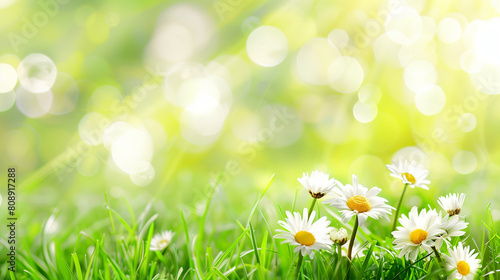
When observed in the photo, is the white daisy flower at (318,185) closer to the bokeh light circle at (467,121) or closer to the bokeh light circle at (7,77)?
the bokeh light circle at (467,121)

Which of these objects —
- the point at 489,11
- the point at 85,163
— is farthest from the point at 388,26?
the point at 85,163

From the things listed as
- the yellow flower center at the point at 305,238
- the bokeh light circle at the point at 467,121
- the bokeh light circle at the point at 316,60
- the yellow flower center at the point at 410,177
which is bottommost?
the yellow flower center at the point at 305,238

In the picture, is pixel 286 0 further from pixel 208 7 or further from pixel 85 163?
pixel 85 163

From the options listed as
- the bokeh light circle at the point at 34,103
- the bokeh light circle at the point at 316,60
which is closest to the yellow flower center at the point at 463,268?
the bokeh light circle at the point at 316,60

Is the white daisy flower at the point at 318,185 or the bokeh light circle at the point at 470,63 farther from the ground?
the bokeh light circle at the point at 470,63

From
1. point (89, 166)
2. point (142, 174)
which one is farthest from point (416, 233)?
point (89, 166)

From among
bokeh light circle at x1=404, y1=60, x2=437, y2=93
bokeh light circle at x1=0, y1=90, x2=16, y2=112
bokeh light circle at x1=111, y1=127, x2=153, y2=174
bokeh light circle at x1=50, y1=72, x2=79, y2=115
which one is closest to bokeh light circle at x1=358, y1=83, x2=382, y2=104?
bokeh light circle at x1=404, y1=60, x2=437, y2=93

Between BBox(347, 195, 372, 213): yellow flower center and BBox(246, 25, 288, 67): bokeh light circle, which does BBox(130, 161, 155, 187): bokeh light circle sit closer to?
BBox(246, 25, 288, 67): bokeh light circle
